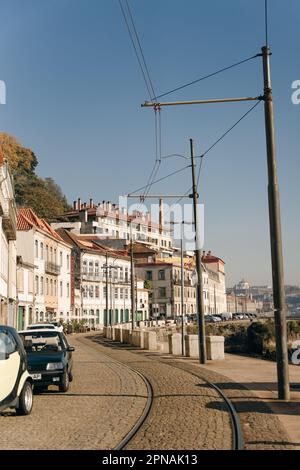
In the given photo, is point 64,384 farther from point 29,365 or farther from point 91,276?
point 91,276

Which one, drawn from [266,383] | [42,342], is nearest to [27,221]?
[42,342]

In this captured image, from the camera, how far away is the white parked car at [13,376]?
38.6ft

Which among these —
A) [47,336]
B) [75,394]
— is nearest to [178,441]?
[75,394]

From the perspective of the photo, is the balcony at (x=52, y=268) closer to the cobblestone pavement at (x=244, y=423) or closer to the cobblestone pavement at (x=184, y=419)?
the cobblestone pavement at (x=184, y=419)

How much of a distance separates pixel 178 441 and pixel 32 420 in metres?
3.59

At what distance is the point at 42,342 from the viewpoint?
57.4 feet

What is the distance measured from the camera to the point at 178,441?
972cm

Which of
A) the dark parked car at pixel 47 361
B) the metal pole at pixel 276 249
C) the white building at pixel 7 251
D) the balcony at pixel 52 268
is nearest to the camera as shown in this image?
the metal pole at pixel 276 249

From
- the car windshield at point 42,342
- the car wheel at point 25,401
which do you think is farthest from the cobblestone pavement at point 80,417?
the car windshield at point 42,342

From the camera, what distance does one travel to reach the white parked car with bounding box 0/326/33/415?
1177 cm

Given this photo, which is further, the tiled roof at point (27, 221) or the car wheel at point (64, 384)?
the tiled roof at point (27, 221)

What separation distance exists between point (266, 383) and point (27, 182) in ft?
273

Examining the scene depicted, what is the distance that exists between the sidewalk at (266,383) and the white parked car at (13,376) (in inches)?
187
